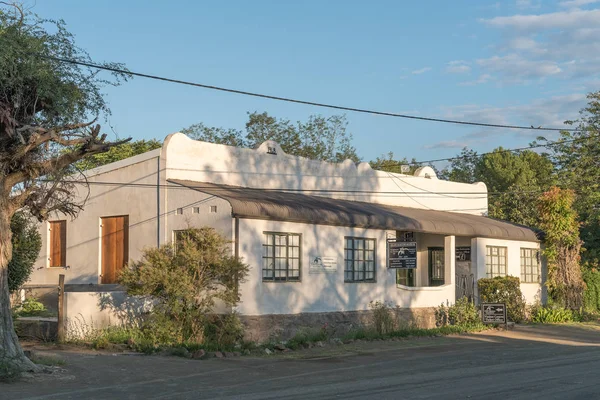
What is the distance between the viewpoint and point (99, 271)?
21.4 m

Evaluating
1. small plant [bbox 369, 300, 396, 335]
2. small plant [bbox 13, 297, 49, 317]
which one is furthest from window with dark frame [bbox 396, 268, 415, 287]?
small plant [bbox 13, 297, 49, 317]

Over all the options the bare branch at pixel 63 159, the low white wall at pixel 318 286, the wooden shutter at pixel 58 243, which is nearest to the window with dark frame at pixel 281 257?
the low white wall at pixel 318 286

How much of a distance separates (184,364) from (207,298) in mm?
2313

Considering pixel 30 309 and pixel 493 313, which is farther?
pixel 493 313

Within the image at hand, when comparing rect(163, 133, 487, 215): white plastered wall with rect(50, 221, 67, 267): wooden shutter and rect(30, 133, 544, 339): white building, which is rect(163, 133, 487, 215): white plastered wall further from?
rect(50, 221, 67, 267): wooden shutter

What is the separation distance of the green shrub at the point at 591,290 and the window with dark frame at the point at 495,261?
4199mm

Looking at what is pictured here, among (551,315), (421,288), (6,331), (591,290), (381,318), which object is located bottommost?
(551,315)

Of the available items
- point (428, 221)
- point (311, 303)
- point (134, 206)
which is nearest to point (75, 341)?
point (134, 206)

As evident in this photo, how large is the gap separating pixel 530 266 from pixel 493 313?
590 cm

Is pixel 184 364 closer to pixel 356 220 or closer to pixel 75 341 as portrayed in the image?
pixel 75 341

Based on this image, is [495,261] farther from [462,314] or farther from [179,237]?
[179,237]

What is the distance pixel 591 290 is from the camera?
30.0 meters

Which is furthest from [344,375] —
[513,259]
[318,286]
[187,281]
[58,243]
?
[513,259]

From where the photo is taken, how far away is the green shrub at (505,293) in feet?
84.0
